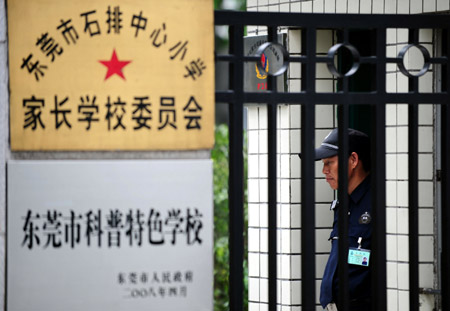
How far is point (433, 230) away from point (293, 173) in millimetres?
1163

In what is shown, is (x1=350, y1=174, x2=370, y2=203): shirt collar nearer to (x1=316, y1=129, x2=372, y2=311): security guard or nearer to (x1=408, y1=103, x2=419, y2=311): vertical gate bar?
(x1=316, y1=129, x2=372, y2=311): security guard

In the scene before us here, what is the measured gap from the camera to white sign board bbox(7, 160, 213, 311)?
3.47 meters

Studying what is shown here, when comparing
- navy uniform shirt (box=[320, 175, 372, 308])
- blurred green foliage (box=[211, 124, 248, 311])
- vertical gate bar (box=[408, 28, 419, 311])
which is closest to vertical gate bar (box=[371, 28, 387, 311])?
vertical gate bar (box=[408, 28, 419, 311])

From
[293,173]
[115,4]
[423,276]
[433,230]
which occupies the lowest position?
[423,276]

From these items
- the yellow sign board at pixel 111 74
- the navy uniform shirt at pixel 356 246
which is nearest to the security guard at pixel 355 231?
the navy uniform shirt at pixel 356 246

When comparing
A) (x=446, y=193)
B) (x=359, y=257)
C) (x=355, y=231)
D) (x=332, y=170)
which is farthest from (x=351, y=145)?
(x=446, y=193)

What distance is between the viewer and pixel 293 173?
5.98m

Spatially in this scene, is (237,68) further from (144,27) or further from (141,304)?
(141,304)

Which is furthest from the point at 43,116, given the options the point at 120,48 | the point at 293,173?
the point at 293,173

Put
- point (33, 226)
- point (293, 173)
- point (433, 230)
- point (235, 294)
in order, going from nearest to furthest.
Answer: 1. point (33, 226)
2. point (235, 294)
3. point (433, 230)
4. point (293, 173)

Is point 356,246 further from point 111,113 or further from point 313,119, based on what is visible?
point 111,113

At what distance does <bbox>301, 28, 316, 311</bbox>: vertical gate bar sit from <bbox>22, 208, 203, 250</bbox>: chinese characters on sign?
59 cm

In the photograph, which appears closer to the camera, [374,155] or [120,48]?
[120,48]

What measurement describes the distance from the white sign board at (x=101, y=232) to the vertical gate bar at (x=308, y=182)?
51 centimetres
